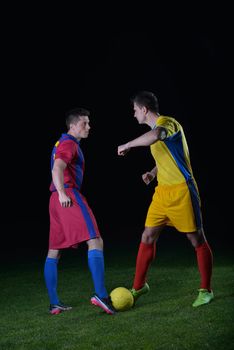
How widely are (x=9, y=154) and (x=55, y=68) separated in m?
2.05

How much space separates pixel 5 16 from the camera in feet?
34.9

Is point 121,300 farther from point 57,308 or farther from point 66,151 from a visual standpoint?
point 66,151

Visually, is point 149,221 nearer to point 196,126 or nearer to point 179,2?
point 179,2

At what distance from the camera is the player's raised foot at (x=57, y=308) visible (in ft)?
14.6

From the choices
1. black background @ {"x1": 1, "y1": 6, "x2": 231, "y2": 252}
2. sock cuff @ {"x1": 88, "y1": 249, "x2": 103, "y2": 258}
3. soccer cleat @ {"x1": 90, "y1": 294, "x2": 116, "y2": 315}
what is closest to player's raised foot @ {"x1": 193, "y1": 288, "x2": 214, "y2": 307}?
soccer cleat @ {"x1": 90, "y1": 294, "x2": 116, "y2": 315}

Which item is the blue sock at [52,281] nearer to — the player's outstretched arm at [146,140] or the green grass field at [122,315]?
the green grass field at [122,315]

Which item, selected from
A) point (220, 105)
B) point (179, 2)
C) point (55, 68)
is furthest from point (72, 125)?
point (220, 105)

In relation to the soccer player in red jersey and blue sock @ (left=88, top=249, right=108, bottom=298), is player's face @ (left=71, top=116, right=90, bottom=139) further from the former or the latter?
blue sock @ (left=88, top=249, right=108, bottom=298)

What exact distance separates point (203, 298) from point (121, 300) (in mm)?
592

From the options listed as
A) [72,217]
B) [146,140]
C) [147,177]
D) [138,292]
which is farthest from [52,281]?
[146,140]

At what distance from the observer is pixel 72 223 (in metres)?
4.45

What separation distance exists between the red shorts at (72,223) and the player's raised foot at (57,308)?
434mm

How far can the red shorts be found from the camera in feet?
14.5

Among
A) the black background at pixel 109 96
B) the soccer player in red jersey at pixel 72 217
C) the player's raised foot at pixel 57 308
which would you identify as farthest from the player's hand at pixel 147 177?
the black background at pixel 109 96
